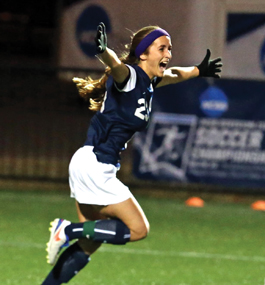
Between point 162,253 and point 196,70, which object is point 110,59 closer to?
point 196,70

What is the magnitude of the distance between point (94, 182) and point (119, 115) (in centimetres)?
50

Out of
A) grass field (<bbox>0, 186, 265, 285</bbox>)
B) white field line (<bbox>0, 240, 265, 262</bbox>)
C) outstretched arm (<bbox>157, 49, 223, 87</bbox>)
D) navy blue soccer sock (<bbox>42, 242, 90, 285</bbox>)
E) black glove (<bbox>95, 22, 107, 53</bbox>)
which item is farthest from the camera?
white field line (<bbox>0, 240, 265, 262</bbox>)

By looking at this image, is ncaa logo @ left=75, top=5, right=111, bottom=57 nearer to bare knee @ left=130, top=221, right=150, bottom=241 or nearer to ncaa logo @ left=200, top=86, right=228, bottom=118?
ncaa logo @ left=200, top=86, right=228, bottom=118

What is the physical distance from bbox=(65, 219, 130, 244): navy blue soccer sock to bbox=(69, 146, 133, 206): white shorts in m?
0.15

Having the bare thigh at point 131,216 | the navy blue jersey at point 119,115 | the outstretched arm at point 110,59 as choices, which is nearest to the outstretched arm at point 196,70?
the navy blue jersey at point 119,115

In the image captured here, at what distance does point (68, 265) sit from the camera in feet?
19.1

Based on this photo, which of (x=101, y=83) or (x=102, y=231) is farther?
(x=101, y=83)

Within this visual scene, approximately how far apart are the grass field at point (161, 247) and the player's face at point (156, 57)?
2.02 metres

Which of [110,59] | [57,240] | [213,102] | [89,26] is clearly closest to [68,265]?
[57,240]

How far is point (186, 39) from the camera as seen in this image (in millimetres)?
16391

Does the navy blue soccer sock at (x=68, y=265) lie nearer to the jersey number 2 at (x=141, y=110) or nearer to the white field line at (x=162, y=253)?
the jersey number 2 at (x=141, y=110)

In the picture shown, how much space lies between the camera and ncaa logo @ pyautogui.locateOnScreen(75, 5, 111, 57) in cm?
1692

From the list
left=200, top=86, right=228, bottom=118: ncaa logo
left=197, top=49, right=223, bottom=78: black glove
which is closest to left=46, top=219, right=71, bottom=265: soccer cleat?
left=197, top=49, right=223, bottom=78: black glove

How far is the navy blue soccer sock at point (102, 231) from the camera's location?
5609 mm
